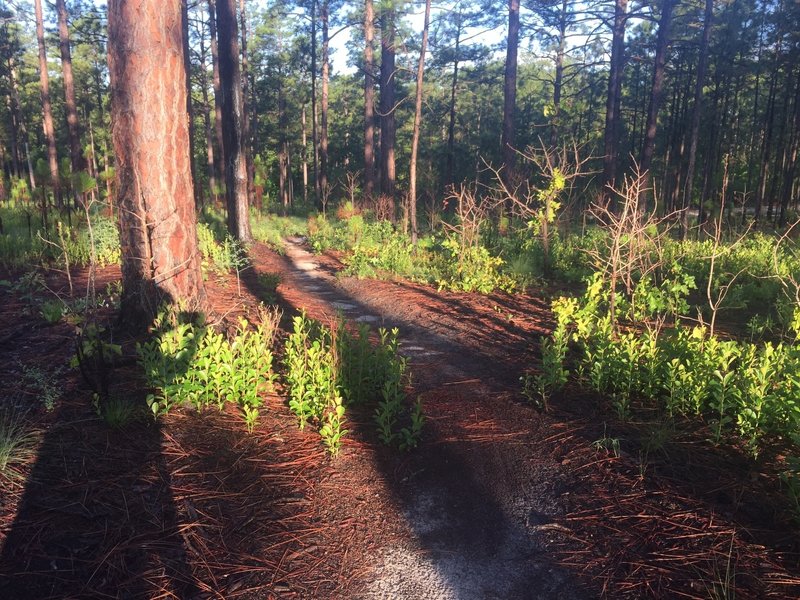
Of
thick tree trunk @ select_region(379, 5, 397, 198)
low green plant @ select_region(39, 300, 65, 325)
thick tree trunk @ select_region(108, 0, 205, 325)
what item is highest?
thick tree trunk @ select_region(379, 5, 397, 198)

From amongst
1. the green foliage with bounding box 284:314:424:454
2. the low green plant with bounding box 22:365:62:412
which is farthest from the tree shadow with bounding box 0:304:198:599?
the green foliage with bounding box 284:314:424:454

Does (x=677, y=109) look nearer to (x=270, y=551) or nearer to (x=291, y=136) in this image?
(x=291, y=136)

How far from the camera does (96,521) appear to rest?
2332 millimetres

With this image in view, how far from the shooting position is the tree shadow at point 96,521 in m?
2.03

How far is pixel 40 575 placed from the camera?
6.60ft

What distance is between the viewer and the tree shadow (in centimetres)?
203

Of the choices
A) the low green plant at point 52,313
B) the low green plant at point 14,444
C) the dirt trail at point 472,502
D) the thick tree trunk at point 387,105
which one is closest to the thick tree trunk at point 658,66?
the thick tree trunk at point 387,105

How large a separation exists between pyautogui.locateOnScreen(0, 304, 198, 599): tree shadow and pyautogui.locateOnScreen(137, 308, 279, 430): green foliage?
26 cm

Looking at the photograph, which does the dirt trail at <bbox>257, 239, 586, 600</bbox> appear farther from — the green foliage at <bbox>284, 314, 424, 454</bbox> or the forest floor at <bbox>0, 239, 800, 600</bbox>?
the green foliage at <bbox>284, 314, 424, 454</bbox>

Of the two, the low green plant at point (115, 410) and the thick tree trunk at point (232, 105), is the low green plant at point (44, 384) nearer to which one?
the low green plant at point (115, 410)

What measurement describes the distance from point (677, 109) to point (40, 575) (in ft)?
117

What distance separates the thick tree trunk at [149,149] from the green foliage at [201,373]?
0.77m

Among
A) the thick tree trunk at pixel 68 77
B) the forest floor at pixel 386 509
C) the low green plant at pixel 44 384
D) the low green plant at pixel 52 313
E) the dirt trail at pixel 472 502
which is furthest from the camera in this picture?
the thick tree trunk at pixel 68 77

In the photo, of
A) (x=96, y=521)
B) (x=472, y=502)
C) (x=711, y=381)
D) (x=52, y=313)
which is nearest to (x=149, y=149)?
(x=52, y=313)
